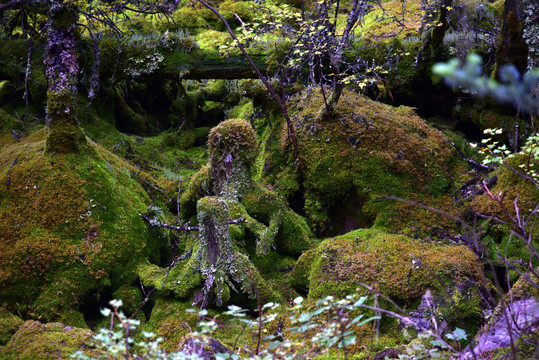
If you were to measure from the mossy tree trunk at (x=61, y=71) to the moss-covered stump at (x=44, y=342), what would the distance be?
252 cm

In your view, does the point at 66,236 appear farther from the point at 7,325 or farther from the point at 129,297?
the point at 7,325

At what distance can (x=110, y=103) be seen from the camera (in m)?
9.27

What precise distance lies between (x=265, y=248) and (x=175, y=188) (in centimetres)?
233

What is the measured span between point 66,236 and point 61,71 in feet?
6.69

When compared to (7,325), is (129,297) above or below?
below

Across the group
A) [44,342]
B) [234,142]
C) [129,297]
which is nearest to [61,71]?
[234,142]

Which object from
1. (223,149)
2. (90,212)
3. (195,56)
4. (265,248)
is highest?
(195,56)

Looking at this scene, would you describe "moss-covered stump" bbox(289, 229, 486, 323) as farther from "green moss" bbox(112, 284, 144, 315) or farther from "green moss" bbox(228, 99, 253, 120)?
"green moss" bbox(228, 99, 253, 120)

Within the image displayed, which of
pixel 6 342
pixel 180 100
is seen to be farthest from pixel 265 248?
pixel 180 100

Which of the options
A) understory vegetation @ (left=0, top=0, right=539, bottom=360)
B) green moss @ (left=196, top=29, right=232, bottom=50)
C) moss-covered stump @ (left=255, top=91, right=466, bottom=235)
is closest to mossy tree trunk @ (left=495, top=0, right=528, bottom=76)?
understory vegetation @ (left=0, top=0, right=539, bottom=360)

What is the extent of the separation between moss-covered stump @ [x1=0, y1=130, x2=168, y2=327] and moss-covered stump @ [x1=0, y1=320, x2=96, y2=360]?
0.64m

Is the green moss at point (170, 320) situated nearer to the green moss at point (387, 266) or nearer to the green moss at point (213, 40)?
the green moss at point (387, 266)

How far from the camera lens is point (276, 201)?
20.0 feet

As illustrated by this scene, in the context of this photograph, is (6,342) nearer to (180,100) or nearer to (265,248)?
(265,248)
